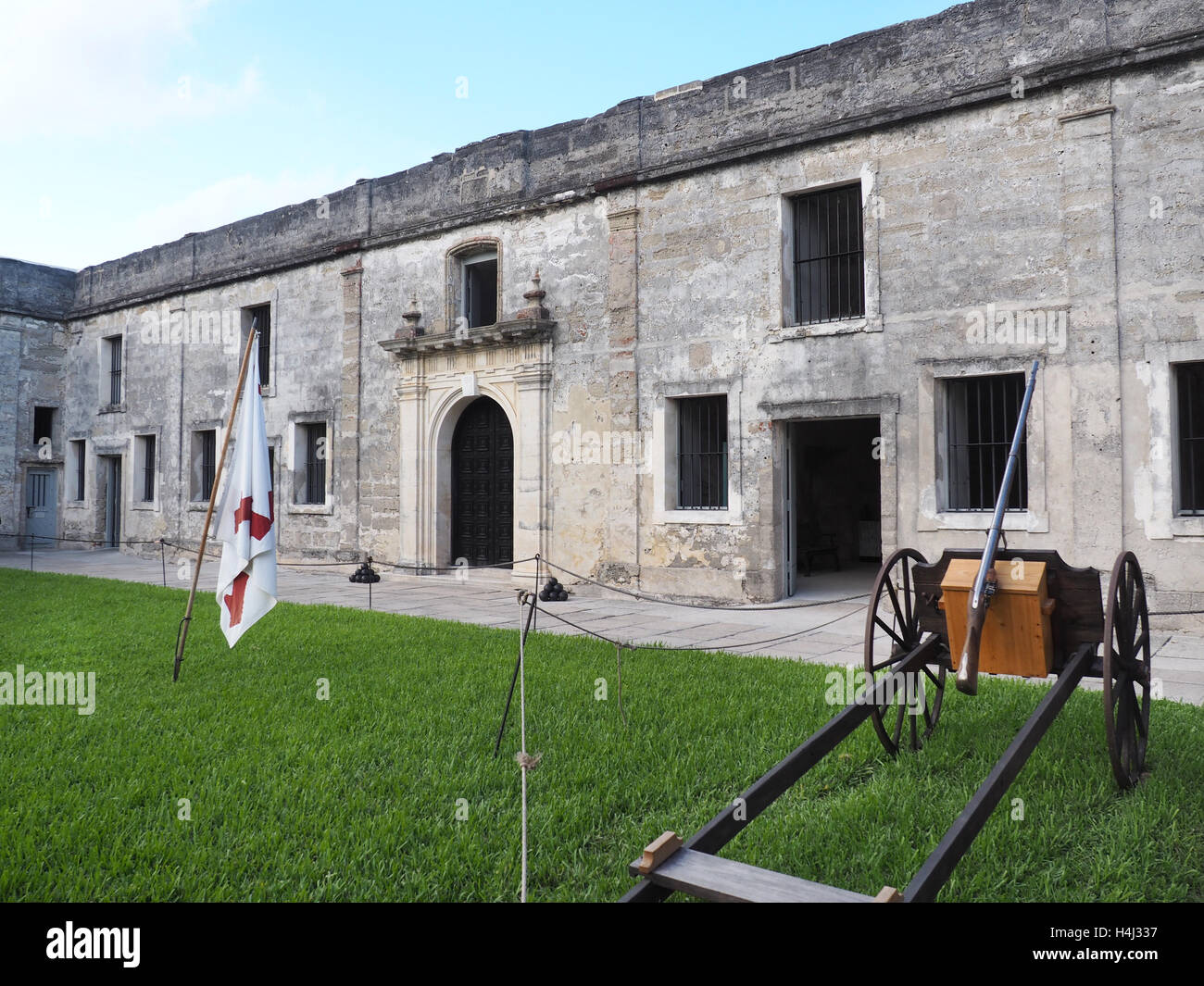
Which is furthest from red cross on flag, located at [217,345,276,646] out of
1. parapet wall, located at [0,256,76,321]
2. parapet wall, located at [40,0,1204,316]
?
parapet wall, located at [0,256,76,321]

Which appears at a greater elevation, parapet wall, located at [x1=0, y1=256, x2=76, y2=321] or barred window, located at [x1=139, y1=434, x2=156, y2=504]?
parapet wall, located at [x1=0, y1=256, x2=76, y2=321]

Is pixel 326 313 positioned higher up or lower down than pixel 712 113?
lower down

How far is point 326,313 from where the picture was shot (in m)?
16.0

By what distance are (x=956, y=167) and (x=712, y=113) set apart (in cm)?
337

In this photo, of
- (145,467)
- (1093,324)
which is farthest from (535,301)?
(145,467)

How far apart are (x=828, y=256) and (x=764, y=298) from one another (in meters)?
0.94

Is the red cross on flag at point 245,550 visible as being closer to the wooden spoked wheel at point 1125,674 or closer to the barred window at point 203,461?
the wooden spoked wheel at point 1125,674

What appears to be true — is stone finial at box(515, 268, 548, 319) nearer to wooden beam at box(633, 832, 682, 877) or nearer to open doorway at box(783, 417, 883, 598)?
open doorway at box(783, 417, 883, 598)

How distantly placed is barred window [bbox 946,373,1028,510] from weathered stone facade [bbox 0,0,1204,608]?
302 millimetres

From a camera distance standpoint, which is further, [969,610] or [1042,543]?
[1042,543]

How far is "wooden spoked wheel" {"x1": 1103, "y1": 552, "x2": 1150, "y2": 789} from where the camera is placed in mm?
3914

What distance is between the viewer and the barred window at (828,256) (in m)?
11.1

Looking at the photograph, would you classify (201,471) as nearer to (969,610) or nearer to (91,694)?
(91,694)
